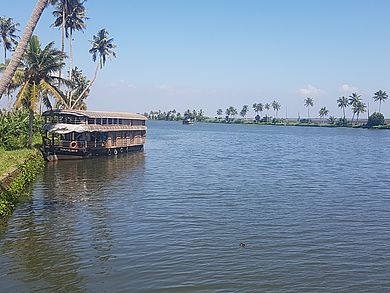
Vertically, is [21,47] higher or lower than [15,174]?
higher

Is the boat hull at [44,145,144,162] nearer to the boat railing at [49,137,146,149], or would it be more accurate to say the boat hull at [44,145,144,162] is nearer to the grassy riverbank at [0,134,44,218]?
the boat railing at [49,137,146,149]

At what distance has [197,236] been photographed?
1812 cm

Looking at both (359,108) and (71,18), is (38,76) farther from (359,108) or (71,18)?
(359,108)

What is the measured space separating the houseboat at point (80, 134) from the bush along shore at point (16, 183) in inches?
293

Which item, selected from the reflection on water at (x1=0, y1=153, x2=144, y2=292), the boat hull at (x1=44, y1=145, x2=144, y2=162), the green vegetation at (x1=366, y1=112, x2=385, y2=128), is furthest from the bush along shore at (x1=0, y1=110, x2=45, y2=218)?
the green vegetation at (x1=366, y1=112, x2=385, y2=128)

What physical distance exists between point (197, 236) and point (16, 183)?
1235 centimetres

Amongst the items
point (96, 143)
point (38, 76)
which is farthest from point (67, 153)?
point (38, 76)

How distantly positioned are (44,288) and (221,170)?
28667mm

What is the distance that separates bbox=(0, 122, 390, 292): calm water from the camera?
13.6 meters

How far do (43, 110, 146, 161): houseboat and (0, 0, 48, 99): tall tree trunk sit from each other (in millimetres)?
24990

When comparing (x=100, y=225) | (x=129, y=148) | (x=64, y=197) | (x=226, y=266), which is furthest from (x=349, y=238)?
(x=129, y=148)

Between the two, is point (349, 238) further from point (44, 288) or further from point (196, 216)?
point (44, 288)

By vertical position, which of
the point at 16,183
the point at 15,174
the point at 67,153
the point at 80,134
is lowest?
the point at 16,183

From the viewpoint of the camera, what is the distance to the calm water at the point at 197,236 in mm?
13570
